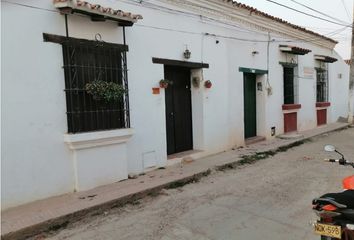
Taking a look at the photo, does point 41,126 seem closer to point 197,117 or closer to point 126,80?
point 126,80

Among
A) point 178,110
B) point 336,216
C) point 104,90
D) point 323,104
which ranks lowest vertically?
point 336,216

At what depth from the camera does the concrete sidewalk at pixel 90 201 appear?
4668mm

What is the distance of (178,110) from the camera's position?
907cm

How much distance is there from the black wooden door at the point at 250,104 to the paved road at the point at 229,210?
147 inches

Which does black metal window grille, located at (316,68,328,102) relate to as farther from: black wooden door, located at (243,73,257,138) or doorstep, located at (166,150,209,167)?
doorstep, located at (166,150,209,167)

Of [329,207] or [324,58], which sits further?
[324,58]

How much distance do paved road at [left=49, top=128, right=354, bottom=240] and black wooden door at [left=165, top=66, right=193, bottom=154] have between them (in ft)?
5.48

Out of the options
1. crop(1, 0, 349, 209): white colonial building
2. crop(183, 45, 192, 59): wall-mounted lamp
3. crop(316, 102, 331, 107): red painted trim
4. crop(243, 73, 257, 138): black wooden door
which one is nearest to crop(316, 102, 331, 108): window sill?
crop(316, 102, 331, 107): red painted trim

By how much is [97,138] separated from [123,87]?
3.81 ft

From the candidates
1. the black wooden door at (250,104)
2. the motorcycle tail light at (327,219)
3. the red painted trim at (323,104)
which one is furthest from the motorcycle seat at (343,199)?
the red painted trim at (323,104)

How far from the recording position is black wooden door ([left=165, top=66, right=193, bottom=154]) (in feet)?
28.7

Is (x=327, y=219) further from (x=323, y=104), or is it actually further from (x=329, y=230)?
(x=323, y=104)

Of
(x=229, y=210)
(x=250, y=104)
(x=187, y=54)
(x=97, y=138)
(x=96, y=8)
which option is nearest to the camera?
(x=229, y=210)

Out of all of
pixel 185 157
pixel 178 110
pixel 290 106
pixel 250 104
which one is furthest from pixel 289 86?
pixel 185 157
